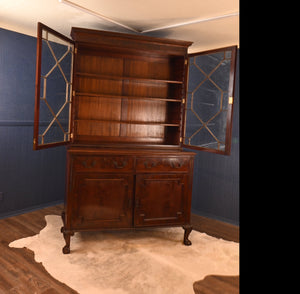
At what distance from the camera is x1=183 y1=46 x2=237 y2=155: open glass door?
276 cm

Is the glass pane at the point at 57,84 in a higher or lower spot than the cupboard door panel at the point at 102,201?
higher

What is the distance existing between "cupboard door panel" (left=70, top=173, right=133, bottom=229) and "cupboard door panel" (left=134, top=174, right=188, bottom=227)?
0.31ft

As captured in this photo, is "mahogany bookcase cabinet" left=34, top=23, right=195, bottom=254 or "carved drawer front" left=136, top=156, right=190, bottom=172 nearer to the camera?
"mahogany bookcase cabinet" left=34, top=23, right=195, bottom=254

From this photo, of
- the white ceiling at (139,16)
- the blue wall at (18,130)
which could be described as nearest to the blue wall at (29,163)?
the blue wall at (18,130)

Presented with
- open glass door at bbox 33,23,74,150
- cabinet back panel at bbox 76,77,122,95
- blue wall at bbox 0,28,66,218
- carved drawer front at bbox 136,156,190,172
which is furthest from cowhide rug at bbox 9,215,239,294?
cabinet back panel at bbox 76,77,122,95

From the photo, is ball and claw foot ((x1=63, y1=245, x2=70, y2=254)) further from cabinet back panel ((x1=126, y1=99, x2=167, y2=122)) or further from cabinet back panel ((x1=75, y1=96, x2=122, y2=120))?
cabinet back panel ((x1=126, y1=99, x2=167, y2=122))

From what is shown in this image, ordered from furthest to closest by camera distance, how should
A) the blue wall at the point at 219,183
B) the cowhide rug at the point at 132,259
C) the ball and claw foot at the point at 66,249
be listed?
the blue wall at the point at 219,183, the ball and claw foot at the point at 66,249, the cowhide rug at the point at 132,259

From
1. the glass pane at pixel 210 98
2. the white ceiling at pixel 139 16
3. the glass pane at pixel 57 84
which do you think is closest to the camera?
the white ceiling at pixel 139 16

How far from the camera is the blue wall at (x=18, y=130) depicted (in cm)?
324

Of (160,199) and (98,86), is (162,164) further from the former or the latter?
(98,86)

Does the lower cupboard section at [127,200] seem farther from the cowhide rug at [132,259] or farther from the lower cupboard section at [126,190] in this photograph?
the cowhide rug at [132,259]

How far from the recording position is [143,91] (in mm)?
3320

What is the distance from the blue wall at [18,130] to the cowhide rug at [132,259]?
0.59 meters
